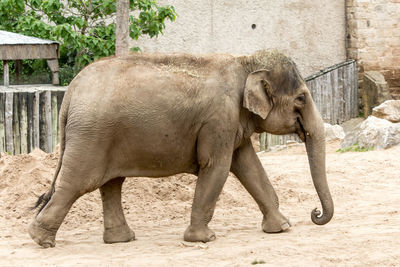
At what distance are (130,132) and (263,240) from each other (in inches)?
60.2

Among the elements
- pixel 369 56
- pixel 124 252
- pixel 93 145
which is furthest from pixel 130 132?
pixel 369 56

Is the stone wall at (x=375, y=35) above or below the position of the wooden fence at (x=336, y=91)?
above

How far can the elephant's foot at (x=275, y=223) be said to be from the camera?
7.73 m

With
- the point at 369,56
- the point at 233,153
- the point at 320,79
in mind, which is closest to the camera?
the point at 233,153

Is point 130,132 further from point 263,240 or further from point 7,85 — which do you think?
point 7,85

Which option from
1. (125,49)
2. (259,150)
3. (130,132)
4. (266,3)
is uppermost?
(266,3)

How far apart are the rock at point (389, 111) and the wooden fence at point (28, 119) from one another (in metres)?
6.36

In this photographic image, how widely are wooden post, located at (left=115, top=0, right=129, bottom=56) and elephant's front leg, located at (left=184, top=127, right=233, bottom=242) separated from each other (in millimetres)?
3805

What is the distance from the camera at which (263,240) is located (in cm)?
730

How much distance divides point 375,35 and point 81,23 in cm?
794

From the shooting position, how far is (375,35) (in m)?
19.2

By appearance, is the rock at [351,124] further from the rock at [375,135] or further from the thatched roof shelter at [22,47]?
the thatched roof shelter at [22,47]

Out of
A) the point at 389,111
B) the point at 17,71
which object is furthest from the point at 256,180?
the point at 389,111

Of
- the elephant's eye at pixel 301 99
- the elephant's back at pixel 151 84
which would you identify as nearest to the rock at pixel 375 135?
the elephant's eye at pixel 301 99
